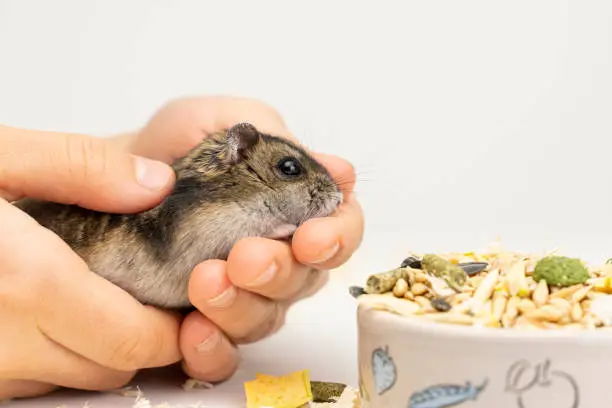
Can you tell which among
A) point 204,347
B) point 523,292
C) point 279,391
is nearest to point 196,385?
point 204,347

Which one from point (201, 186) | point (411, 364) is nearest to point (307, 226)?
point (201, 186)

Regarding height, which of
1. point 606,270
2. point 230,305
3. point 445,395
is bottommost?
point 230,305

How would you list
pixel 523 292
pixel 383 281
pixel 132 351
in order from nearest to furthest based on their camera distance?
pixel 523 292 → pixel 383 281 → pixel 132 351

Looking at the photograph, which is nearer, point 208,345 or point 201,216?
point 201,216

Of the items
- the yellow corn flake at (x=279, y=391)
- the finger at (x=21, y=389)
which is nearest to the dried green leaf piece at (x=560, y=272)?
the yellow corn flake at (x=279, y=391)

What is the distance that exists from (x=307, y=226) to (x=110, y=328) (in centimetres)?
52

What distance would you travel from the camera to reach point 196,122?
9.18ft

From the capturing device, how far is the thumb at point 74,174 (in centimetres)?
204

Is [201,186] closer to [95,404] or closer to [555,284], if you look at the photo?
[95,404]

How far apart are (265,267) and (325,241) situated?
15cm

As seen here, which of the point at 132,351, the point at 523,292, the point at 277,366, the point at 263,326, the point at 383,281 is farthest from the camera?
the point at 277,366

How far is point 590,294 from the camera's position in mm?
1442

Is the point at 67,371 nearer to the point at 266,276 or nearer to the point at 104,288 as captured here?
the point at 104,288

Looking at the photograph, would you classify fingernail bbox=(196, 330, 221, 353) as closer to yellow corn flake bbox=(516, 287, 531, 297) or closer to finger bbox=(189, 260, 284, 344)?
finger bbox=(189, 260, 284, 344)
